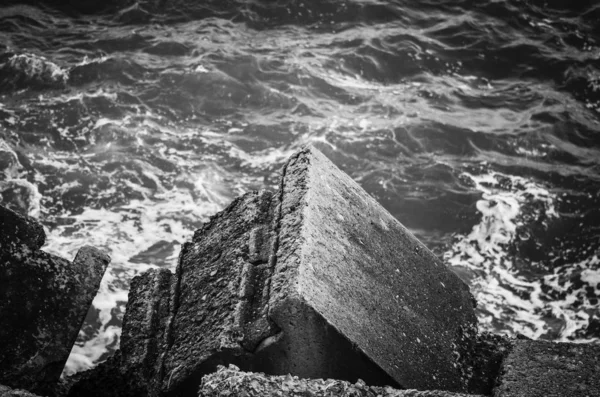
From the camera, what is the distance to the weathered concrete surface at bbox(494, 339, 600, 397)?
2371 mm

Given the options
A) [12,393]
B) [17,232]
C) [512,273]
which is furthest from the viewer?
[512,273]

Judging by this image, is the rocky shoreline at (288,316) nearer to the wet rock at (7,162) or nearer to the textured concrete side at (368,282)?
the textured concrete side at (368,282)

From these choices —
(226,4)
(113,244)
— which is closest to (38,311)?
(113,244)

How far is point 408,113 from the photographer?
8.69 metres

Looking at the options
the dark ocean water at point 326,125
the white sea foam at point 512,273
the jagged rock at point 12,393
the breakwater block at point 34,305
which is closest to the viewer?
the jagged rock at point 12,393

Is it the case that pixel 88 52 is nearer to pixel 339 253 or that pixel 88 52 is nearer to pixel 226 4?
pixel 226 4

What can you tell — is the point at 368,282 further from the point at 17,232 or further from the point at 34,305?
the point at 17,232

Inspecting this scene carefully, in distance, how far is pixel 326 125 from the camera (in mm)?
8367

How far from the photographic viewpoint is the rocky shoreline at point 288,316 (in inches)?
98.6

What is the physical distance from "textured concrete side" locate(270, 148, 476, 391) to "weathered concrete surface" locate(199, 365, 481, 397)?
322 mm

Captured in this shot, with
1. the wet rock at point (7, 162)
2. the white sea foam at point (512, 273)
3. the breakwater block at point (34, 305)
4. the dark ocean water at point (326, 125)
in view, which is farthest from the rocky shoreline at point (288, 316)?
the wet rock at point (7, 162)

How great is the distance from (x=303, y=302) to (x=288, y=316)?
96mm

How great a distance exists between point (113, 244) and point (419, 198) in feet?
12.0

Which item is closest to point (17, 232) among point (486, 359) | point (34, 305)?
point (34, 305)
